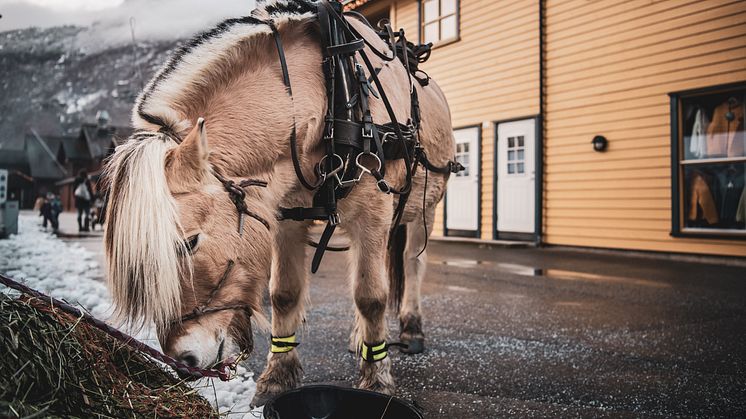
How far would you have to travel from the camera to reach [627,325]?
11.7ft

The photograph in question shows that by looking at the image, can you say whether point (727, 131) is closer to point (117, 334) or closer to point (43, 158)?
point (117, 334)

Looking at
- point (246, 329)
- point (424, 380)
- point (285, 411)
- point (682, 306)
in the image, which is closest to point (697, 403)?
point (424, 380)

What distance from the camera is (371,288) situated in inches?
87.1

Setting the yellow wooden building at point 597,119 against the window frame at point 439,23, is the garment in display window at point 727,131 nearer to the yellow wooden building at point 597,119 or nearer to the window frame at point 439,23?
the yellow wooden building at point 597,119

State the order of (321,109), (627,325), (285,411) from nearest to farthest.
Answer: (285,411) < (321,109) < (627,325)

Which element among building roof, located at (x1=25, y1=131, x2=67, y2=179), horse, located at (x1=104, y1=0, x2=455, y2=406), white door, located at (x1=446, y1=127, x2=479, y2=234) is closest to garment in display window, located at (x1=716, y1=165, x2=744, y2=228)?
white door, located at (x1=446, y1=127, x2=479, y2=234)

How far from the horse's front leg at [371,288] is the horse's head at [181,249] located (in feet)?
2.12

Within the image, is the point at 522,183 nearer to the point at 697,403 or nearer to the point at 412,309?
the point at 412,309

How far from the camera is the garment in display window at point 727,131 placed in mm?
6625

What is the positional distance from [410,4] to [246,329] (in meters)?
11.7

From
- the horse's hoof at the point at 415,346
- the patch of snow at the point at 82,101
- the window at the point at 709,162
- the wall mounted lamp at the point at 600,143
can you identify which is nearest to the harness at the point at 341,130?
the horse's hoof at the point at 415,346

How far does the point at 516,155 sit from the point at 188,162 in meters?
8.89

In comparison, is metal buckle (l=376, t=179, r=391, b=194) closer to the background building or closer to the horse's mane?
the horse's mane

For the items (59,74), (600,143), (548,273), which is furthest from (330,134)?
(59,74)
